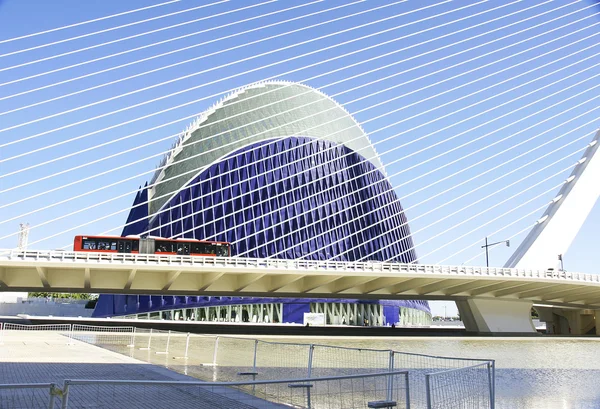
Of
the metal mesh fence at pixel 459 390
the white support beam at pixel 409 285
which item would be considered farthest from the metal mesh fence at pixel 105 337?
the white support beam at pixel 409 285

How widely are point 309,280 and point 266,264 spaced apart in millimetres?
5325

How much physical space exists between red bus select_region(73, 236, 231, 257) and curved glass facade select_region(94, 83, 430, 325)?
1175cm

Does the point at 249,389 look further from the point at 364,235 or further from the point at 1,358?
the point at 364,235

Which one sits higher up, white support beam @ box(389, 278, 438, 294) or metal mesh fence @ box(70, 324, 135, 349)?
white support beam @ box(389, 278, 438, 294)

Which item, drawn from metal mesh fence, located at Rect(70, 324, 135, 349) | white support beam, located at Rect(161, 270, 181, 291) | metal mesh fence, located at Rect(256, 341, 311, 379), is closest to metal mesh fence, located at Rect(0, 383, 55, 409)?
metal mesh fence, located at Rect(256, 341, 311, 379)

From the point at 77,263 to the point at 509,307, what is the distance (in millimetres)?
34901

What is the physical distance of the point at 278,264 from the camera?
40.4m

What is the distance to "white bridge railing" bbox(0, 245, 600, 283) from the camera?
3441cm

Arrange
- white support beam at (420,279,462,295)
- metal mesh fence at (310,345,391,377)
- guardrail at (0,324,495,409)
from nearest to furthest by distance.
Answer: guardrail at (0,324,495,409) < metal mesh fence at (310,345,391,377) < white support beam at (420,279,462,295)

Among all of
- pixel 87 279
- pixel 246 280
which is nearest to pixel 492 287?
pixel 246 280

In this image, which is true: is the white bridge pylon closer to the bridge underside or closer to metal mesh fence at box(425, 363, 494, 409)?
the bridge underside

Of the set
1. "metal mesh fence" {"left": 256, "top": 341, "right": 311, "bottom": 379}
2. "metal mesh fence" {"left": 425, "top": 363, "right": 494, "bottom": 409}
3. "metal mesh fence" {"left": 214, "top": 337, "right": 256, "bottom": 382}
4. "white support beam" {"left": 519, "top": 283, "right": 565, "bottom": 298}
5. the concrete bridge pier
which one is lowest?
the concrete bridge pier

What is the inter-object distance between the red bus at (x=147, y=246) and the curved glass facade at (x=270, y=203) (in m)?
11.8

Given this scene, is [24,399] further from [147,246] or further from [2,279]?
[147,246]
